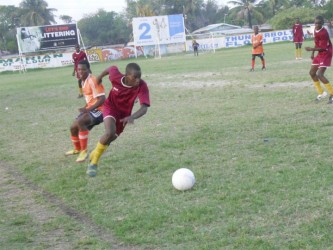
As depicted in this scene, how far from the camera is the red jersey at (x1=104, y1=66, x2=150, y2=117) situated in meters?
7.18

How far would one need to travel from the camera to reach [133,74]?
272 inches

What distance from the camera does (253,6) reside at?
86.5 metres

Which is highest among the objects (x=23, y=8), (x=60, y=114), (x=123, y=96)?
(x=23, y=8)

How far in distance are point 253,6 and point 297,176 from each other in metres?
83.8

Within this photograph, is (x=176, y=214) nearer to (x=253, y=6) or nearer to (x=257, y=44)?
(x=257, y=44)

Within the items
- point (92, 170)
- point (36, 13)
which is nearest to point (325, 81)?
point (92, 170)

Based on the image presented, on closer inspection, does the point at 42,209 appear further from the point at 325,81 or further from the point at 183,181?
the point at 325,81

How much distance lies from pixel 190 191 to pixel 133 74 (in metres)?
1.81

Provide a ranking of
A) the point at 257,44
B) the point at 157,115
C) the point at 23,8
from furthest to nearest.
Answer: the point at 23,8
the point at 257,44
the point at 157,115

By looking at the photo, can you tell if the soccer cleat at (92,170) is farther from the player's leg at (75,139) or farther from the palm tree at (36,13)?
Result: the palm tree at (36,13)

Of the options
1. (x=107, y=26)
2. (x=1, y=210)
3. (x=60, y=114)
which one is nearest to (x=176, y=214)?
(x=1, y=210)

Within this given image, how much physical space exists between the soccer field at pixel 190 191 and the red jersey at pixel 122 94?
87 cm

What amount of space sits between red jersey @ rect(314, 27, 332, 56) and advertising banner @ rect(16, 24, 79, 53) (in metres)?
36.9

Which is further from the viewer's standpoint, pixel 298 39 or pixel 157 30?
pixel 157 30
